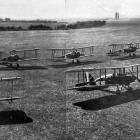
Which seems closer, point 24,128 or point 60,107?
point 24,128

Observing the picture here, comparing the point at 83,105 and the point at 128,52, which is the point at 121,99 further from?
the point at 128,52

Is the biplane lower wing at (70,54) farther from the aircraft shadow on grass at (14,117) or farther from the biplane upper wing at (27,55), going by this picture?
the aircraft shadow on grass at (14,117)

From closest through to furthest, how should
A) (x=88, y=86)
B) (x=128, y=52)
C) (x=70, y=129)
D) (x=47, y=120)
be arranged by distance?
(x=70, y=129) < (x=47, y=120) < (x=88, y=86) < (x=128, y=52)

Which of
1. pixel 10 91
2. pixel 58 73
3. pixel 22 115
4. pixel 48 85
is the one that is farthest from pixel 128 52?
pixel 22 115

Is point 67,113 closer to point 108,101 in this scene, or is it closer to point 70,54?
point 108,101

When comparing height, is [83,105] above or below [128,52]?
below

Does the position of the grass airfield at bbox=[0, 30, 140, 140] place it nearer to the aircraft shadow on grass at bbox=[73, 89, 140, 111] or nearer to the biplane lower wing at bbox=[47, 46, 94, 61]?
the aircraft shadow on grass at bbox=[73, 89, 140, 111]
